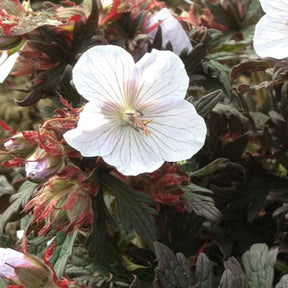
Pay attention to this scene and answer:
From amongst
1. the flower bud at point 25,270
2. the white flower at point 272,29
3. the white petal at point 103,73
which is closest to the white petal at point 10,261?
the flower bud at point 25,270

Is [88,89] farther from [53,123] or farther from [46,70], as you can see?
[46,70]

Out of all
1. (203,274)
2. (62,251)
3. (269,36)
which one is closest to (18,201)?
(62,251)

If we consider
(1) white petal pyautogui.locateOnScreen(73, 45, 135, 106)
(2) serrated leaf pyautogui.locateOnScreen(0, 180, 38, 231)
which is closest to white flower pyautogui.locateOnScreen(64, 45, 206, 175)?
(1) white petal pyautogui.locateOnScreen(73, 45, 135, 106)

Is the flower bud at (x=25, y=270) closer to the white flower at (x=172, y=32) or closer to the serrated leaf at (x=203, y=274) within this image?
the serrated leaf at (x=203, y=274)

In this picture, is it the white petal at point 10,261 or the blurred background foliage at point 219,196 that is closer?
the white petal at point 10,261

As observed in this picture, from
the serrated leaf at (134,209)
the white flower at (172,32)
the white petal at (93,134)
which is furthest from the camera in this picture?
the white flower at (172,32)

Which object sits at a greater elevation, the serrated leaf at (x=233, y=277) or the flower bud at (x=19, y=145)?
the flower bud at (x=19, y=145)

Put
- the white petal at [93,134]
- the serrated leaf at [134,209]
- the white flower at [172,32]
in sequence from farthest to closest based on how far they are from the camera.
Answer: the white flower at [172,32]
the serrated leaf at [134,209]
the white petal at [93,134]

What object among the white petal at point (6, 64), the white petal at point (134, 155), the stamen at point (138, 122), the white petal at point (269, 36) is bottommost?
the white petal at point (134, 155)
